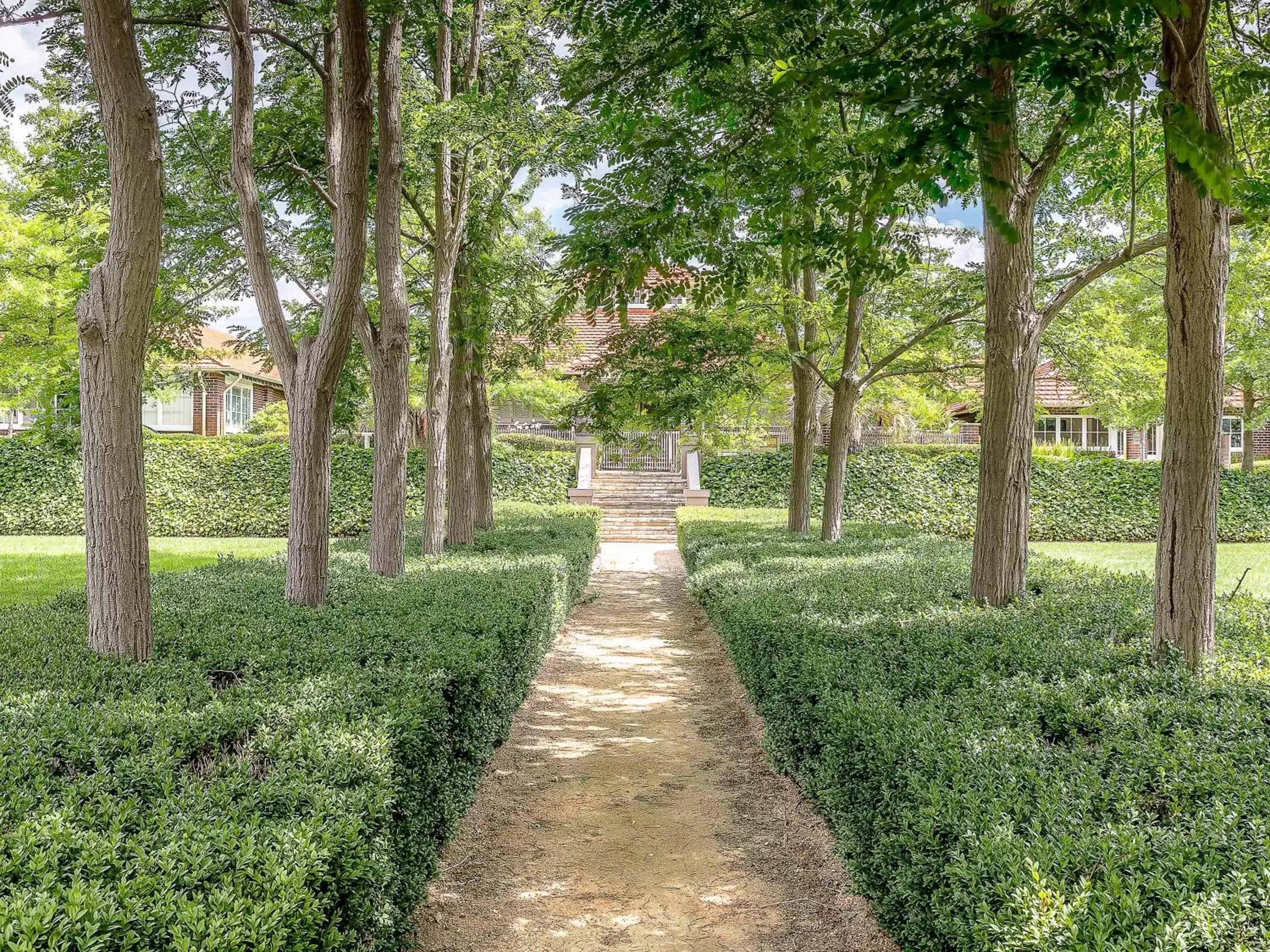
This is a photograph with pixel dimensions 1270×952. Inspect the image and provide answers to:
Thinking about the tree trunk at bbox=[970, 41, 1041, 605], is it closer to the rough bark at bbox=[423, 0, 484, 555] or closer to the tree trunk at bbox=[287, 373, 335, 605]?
the tree trunk at bbox=[287, 373, 335, 605]

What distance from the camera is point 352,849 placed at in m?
2.31

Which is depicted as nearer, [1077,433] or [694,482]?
[694,482]

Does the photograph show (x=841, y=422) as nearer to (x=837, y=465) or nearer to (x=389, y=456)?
(x=837, y=465)

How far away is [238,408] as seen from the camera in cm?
3147

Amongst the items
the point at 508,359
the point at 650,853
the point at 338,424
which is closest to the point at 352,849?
the point at 650,853

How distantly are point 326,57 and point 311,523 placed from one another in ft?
13.0

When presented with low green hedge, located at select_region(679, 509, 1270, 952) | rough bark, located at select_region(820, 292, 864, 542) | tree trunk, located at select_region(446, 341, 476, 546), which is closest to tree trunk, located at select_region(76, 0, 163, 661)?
low green hedge, located at select_region(679, 509, 1270, 952)

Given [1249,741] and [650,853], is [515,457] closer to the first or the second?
[650,853]


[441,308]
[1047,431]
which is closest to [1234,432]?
[1047,431]

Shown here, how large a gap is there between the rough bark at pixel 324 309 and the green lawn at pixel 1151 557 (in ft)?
32.3

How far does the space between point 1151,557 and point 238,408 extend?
29166 mm

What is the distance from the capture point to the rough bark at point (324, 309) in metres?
5.93

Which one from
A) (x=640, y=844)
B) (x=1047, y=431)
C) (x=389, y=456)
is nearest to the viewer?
(x=640, y=844)

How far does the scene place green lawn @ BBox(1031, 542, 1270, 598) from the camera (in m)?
12.3
